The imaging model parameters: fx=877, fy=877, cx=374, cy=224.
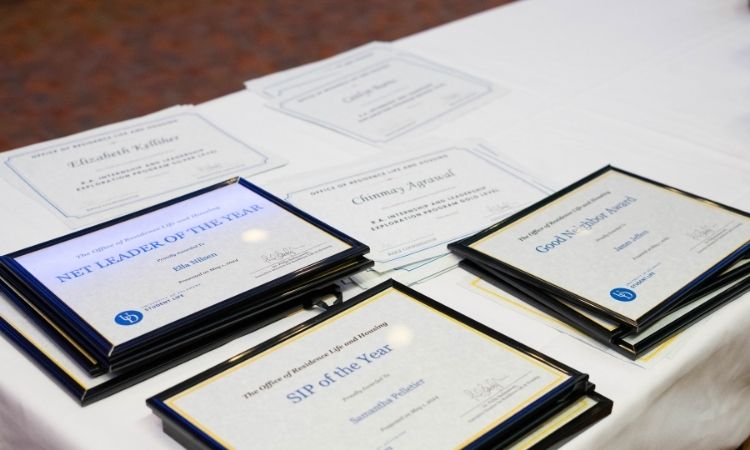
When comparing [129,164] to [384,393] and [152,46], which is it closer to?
[384,393]

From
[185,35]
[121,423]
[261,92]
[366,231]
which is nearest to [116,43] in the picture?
[185,35]

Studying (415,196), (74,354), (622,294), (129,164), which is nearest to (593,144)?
(415,196)

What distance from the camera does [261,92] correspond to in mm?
1472

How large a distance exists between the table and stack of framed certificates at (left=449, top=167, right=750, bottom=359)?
25 millimetres

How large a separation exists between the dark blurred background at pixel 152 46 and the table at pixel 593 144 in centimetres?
168

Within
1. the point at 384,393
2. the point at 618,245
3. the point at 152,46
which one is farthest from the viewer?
the point at 152,46

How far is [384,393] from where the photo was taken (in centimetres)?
71

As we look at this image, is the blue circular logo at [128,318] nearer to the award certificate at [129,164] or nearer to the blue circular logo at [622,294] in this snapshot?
the award certificate at [129,164]

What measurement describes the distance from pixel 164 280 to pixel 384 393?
0.87ft

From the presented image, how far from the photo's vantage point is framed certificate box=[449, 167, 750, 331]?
0.85m

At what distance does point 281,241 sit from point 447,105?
572 mm

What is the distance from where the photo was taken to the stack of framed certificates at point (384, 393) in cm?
67

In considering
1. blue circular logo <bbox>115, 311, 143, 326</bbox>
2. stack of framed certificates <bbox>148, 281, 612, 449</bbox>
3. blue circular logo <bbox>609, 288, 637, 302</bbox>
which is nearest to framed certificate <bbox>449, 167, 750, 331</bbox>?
blue circular logo <bbox>609, 288, 637, 302</bbox>

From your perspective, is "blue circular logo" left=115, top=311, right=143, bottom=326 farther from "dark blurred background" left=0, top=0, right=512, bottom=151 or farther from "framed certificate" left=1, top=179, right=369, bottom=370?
"dark blurred background" left=0, top=0, right=512, bottom=151
